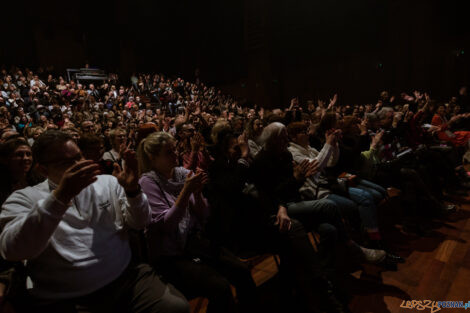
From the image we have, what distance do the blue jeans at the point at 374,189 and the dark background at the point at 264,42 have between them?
29.6ft

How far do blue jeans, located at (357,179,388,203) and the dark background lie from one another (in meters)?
9.04

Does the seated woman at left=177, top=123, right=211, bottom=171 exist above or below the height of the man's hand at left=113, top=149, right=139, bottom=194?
below

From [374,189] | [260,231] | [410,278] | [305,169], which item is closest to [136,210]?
[260,231]

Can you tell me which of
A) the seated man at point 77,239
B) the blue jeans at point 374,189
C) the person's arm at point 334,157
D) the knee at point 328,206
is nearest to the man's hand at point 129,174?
the seated man at point 77,239

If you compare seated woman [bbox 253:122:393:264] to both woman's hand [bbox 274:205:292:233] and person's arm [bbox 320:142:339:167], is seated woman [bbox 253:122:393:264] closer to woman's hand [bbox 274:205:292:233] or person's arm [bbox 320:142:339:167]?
woman's hand [bbox 274:205:292:233]

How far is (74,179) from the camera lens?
3.26ft

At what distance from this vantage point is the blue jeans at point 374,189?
2715 mm

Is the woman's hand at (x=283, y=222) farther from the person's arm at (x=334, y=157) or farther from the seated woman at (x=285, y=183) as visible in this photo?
the person's arm at (x=334, y=157)

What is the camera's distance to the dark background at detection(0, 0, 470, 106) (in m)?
9.77

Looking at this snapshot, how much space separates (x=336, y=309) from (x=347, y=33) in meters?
12.3

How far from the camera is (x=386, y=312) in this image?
186cm

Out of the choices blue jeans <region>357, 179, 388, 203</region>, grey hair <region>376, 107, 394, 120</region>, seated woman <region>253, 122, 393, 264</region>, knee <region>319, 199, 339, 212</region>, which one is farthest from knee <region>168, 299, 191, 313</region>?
grey hair <region>376, 107, 394, 120</region>

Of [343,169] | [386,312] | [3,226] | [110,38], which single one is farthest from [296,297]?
[110,38]

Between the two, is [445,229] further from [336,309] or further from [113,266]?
[113,266]
